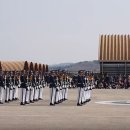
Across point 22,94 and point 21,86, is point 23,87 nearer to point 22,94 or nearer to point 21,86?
point 21,86

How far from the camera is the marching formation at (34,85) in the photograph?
23.1 m

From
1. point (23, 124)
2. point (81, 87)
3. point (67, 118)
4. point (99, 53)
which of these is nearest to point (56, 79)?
point (81, 87)

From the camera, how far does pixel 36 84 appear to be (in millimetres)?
24953

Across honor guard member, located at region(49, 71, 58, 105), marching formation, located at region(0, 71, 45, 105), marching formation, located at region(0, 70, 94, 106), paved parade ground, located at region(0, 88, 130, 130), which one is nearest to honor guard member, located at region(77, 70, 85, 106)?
marching formation, located at region(0, 70, 94, 106)

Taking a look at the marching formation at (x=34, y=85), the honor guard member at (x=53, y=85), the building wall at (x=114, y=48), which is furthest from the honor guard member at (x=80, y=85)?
the building wall at (x=114, y=48)

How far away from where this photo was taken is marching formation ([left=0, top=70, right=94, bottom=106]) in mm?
23141

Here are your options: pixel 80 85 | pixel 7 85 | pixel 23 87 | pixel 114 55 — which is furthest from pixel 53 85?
pixel 114 55

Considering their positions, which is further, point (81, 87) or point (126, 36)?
point (126, 36)

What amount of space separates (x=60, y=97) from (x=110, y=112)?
613 centimetres

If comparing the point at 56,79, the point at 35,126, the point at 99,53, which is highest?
the point at 99,53

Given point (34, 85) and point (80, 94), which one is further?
point (34, 85)

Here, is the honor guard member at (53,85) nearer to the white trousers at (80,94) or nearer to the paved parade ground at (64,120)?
the white trousers at (80,94)

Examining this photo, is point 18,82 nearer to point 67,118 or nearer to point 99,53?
point 67,118

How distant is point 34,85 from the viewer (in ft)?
80.9
